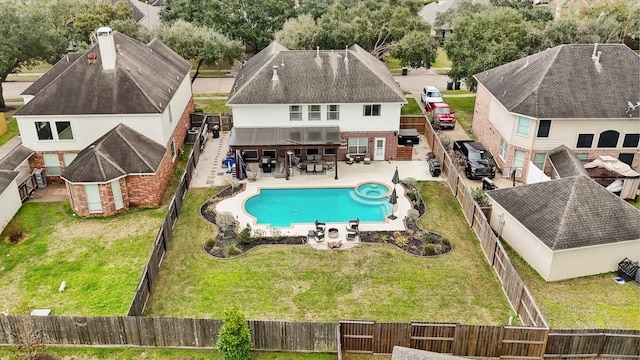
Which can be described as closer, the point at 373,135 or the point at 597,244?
the point at 597,244

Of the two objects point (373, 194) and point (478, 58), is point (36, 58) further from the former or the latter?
point (478, 58)

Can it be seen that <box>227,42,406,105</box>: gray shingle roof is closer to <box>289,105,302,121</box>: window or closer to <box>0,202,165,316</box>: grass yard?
<box>289,105,302,121</box>: window

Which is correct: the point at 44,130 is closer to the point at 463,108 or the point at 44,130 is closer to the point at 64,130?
the point at 64,130

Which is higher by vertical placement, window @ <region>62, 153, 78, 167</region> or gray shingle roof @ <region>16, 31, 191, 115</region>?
gray shingle roof @ <region>16, 31, 191, 115</region>

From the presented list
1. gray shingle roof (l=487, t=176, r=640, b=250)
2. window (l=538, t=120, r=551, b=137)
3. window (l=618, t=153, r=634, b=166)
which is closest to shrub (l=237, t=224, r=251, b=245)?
gray shingle roof (l=487, t=176, r=640, b=250)

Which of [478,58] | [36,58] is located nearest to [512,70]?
[478,58]
